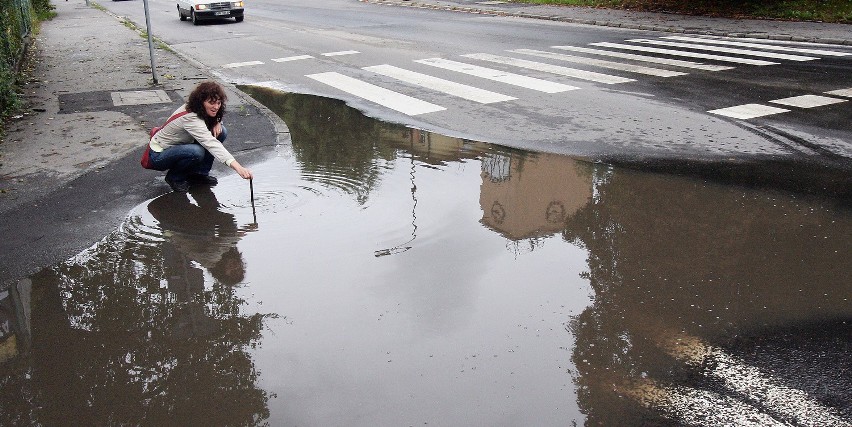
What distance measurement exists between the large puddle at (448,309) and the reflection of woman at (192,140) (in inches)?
13.9

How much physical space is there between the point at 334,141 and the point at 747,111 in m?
5.81

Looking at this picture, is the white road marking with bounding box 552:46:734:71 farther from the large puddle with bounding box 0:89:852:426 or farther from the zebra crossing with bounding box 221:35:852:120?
the large puddle with bounding box 0:89:852:426

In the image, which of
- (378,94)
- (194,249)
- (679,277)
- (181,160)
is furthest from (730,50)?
(194,249)

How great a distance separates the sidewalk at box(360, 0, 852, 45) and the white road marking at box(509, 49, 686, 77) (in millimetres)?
5829

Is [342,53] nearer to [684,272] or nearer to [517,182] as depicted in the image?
[517,182]

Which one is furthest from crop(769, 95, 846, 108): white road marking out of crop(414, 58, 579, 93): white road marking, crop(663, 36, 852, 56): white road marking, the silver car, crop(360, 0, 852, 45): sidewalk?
the silver car

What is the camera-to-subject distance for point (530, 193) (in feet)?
23.9

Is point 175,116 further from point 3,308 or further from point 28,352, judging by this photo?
point 28,352

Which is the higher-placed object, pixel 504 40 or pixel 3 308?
pixel 504 40

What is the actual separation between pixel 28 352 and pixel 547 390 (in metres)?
3.17

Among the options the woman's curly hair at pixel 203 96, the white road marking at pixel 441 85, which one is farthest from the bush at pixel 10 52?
the white road marking at pixel 441 85

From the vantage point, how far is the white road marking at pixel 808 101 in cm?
1059

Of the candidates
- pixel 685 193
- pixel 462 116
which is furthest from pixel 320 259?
pixel 462 116

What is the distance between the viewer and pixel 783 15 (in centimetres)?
2128
